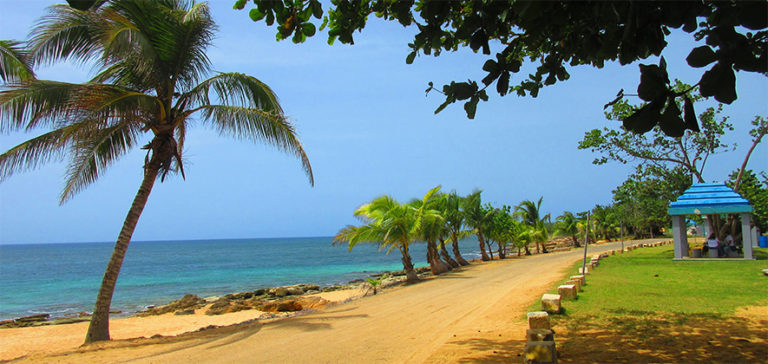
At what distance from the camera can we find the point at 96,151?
29.8 feet

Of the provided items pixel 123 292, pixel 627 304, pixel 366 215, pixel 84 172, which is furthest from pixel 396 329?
pixel 123 292

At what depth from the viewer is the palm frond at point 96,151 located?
341 inches

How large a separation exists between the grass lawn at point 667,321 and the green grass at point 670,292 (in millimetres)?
14

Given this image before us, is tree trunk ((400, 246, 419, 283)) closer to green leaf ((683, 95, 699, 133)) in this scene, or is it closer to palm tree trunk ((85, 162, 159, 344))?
palm tree trunk ((85, 162, 159, 344))

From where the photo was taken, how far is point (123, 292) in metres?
31.3

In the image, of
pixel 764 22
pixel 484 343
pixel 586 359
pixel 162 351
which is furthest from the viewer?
pixel 162 351

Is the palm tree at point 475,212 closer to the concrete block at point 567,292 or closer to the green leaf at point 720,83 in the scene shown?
the concrete block at point 567,292

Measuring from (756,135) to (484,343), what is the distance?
22308 millimetres

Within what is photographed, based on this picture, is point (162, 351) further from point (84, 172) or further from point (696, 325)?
point (696, 325)

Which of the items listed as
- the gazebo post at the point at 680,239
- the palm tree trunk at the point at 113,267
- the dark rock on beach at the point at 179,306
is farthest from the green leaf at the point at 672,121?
the dark rock on beach at the point at 179,306

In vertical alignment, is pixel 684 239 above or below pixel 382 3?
below

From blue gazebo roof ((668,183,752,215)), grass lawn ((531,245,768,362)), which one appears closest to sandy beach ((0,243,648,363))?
grass lawn ((531,245,768,362))

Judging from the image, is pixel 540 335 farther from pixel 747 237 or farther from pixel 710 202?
pixel 747 237

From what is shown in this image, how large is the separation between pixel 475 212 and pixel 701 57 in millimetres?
25280
